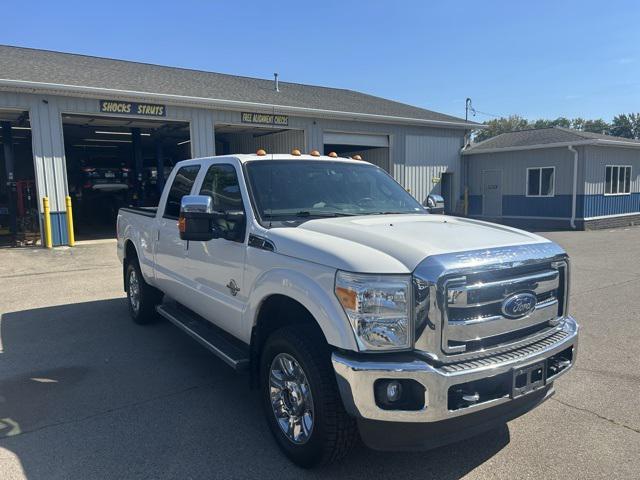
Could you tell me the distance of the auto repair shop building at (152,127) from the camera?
13258 mm

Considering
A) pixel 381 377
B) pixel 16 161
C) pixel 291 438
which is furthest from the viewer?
pixel 16 161

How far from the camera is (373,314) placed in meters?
2.56

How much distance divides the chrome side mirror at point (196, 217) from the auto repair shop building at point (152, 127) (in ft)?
35.0

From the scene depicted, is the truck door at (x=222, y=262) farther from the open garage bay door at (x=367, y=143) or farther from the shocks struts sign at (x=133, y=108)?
the open garage bay door at (x=367, y=143)

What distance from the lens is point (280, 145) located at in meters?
20.0

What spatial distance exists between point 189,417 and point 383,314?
2.03 meters

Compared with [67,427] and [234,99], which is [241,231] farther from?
[234,99]

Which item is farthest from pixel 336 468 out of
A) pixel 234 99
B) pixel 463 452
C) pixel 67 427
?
pixel 234 99

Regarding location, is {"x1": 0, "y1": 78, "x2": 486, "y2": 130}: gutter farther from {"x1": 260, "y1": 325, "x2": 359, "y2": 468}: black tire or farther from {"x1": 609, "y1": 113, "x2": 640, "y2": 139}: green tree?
{"x1": 609, "y1": 113, "x2": 640, "y2": 139}: green tree

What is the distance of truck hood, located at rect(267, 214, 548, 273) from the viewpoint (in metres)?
2.64

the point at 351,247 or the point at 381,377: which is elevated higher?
the point at 351,247

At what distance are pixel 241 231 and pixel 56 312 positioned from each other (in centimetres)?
471

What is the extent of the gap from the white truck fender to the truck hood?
0.12 meters

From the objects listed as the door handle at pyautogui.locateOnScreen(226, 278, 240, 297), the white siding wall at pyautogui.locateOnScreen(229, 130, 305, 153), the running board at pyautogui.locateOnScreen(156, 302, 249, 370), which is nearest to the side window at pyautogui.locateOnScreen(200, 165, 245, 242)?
the door handle at pyautogui.locateOnScreen(226, 278, 240, 297)
